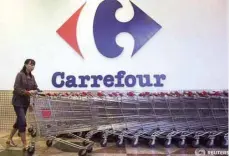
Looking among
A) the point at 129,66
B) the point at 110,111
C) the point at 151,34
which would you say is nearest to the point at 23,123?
the point at 110,111

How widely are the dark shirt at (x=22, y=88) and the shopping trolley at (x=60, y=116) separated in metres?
0.24

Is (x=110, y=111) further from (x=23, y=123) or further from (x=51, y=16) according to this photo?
(x=51, y=16)

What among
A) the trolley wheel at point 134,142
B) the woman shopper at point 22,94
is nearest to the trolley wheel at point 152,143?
the trolley wheel at point 134,142

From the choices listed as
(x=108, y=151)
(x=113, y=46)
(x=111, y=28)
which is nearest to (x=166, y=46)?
(x=113, y=46)

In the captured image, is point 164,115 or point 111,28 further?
point 111,28

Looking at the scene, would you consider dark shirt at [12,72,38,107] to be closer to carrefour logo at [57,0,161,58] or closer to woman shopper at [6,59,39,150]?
woman shopper at [6,59,39,150]

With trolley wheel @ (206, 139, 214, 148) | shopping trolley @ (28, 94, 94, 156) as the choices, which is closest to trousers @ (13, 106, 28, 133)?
shopping trolley @ (28, 94, 94, 156)

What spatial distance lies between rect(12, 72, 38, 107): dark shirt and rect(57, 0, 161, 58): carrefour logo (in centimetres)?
163

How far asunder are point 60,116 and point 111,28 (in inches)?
91.4

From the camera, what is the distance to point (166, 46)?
6039 mm

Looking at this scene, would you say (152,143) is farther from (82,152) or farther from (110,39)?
(110,39)

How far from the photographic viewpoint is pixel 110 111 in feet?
16.9

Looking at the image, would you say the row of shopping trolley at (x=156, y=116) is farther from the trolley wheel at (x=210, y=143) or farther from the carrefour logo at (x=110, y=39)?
the carrefour logo at (x=110, y=39)

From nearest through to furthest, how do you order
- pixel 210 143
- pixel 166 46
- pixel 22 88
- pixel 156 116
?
pixel 22 88, pixel 210 143, pixel 156 116, pixel 166 46
